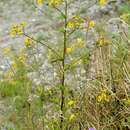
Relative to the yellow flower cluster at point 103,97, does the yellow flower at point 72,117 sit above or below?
below

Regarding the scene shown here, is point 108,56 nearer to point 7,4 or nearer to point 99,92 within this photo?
point 99,92

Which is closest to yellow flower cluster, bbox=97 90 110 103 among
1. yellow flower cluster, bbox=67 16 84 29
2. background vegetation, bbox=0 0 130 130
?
background vegetation, bbox=0 0 130 130

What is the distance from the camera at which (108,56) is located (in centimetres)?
403

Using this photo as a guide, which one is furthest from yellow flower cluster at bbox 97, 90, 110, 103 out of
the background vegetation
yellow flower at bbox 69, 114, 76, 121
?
yellow flower at bbox 69, 114, 76, 121

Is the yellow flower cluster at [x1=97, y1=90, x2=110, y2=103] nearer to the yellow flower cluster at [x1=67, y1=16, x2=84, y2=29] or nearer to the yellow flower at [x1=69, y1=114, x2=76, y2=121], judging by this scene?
the yellow flower at [x1=69, y1=114, x2=76, y2=121]

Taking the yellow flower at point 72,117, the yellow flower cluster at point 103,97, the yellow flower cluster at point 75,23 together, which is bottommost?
the yellow flower at point 72,117

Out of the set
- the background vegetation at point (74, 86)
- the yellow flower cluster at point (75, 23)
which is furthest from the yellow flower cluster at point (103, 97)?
the yellow flower cluster at point (75, 23)

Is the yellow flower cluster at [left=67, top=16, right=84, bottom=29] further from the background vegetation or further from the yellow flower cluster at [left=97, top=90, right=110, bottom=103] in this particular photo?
the yellow flower cluster at [left=97, top=90, right=110, bottom=103]

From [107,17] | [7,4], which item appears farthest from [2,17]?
[107,17]

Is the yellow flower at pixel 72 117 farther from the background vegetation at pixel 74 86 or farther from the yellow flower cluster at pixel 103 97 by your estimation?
the yellow flower cluster at pixel 103 97

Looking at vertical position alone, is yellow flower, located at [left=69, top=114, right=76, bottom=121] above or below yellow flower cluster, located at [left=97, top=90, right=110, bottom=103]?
below

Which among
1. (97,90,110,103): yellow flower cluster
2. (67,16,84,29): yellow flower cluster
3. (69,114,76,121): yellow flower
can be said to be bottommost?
Result: (69,114,76,121): yellow flower

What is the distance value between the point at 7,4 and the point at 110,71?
421 cm

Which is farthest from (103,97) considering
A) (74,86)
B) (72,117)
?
(74,86)
